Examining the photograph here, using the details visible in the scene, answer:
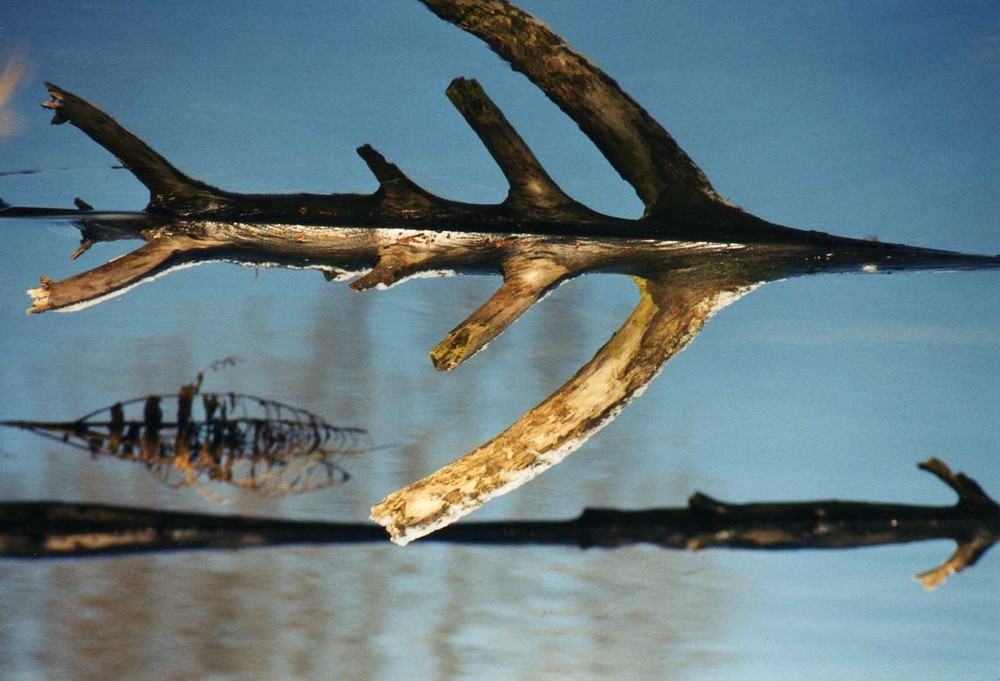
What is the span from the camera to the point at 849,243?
2.20 metres

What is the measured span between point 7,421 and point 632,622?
5.40ft

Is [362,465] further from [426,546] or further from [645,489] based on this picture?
[645,489]

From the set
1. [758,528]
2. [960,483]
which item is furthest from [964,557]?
[758,528]

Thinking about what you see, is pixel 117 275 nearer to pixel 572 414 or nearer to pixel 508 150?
pixel 508 150

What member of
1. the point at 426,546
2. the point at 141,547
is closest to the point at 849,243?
the point at 426,546

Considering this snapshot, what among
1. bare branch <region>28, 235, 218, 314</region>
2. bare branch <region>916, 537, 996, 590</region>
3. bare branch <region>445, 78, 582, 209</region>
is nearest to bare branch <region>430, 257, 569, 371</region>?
bare branch <region>445, 78, 582, 209</region>

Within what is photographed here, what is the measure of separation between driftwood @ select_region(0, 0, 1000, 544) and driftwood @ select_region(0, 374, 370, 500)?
430 millimetres

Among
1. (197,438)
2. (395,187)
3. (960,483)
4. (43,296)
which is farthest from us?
(960,483)

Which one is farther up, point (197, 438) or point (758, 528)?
point (197, 438)

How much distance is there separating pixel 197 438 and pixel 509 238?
0.92m

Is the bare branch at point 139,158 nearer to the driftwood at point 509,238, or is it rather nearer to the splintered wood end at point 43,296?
the driftwood at point 509,238

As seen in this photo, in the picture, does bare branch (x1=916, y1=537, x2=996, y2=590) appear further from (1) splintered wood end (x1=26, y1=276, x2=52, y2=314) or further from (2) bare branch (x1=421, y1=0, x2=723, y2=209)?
(1) splintered wood end (x1=26, y1=276, x2=52, y2=314)

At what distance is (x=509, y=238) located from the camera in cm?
204

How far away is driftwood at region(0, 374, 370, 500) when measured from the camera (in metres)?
2.27
